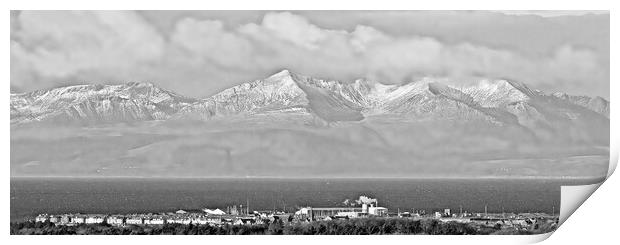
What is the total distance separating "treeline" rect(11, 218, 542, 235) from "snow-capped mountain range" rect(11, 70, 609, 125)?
1.33 meters

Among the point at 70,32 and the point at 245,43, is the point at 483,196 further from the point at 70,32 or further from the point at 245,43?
the point at 70,32

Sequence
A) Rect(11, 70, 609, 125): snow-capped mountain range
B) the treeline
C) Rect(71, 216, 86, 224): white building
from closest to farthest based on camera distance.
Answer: the treeline → Rect(71, 216, 86, 224): white building → Rect(11, 70, 609, 125): snow-capped mountain range

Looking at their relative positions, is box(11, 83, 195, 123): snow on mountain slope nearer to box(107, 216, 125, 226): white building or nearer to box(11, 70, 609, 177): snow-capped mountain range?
box(11, 70, 609, 177): snow-capped mountain range

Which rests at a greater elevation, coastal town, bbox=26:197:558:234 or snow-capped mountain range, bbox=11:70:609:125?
snow-capped mountain range, bbox=11:70:609:125

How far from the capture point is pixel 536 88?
17594mm

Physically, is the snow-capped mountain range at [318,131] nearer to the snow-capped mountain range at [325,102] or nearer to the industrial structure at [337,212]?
the snow-capped mountain range at [325,102]

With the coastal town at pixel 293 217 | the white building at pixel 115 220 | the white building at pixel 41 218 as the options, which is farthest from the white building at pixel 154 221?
the white building at pixel 41 218

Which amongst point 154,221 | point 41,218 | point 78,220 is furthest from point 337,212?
point 41,218

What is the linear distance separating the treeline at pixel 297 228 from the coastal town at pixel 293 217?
0.15 ft

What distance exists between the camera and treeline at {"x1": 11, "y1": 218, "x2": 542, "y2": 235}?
56.5 ft

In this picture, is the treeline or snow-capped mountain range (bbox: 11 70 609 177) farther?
snow-capped mountain range (bbox: 11 70 609 177)

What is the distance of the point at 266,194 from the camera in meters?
17.3

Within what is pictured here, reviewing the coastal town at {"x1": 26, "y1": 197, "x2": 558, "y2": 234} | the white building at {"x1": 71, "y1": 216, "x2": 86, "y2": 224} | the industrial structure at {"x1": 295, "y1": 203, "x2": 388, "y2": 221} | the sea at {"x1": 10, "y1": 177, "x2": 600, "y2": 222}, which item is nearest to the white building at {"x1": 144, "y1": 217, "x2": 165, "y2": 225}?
the coastal town at {"x1": 26, "y1": 197, "x2": 558, "y2": 234}
